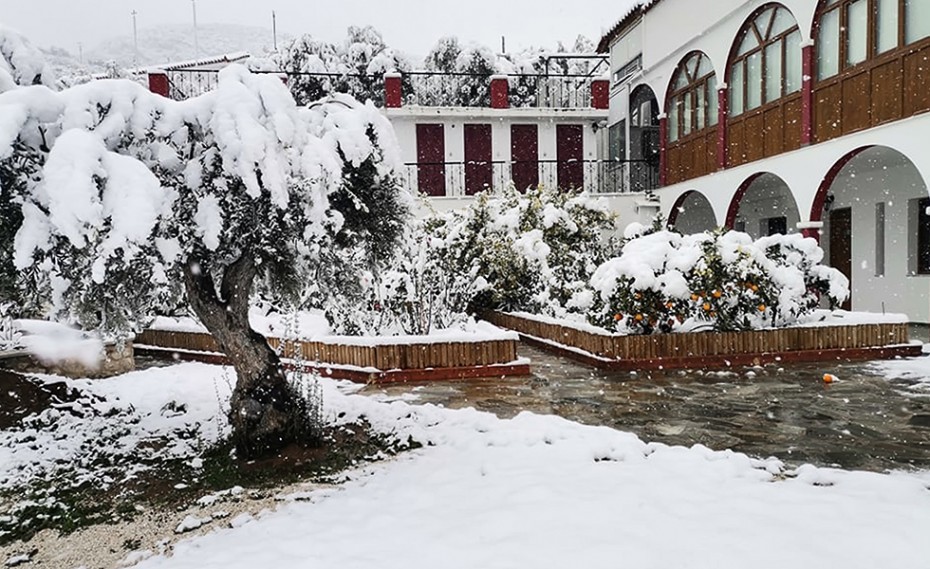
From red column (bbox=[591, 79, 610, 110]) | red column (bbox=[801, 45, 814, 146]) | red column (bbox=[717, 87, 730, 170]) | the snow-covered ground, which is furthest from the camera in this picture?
red column (bbox=[591, 79, 610, 110])

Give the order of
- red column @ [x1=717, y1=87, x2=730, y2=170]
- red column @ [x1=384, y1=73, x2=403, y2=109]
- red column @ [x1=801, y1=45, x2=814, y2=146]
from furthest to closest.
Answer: red column @ [x1=384, y1=73, x2=403, y2=109] < red column @ [x1=717, y1=87, x2=730, y2=170] < red column @ [x1=801, y1=45, x2=814, y2=146]

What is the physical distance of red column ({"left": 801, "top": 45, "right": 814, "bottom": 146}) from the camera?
11.0m

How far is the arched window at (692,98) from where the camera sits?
14414 mm

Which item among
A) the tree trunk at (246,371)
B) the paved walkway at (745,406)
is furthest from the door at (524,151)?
the tree trunk at (246,371)

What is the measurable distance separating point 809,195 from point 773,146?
1.51 metres

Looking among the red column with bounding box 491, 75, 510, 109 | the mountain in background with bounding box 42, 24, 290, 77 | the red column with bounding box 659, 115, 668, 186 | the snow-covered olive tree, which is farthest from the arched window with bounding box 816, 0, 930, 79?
the mountain in background with bounding box 42, 24, 290, 77

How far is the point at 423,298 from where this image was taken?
8.70 meters

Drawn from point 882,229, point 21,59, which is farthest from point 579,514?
point 882,229

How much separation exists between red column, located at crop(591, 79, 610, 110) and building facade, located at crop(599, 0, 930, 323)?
2.51 meters

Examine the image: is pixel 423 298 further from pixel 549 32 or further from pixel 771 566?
pixel 549 32

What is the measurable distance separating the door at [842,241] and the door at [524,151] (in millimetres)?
A: 8011

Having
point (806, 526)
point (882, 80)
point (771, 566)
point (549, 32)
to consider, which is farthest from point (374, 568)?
point (549, 32)

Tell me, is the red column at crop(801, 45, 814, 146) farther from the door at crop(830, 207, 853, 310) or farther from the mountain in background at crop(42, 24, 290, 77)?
the mountain in background at crop(42, 24, 290, 77)

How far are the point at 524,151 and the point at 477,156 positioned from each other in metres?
1.43
